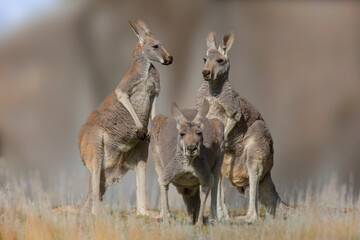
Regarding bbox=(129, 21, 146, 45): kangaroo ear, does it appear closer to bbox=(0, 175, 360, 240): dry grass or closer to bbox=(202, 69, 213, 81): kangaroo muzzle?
bbox=(202, 69, 213, 81): kangaroo muzzle

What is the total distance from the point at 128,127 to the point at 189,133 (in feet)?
9.96

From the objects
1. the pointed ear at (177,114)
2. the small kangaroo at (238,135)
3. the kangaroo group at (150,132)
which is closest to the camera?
the pointed ear at (177,114)

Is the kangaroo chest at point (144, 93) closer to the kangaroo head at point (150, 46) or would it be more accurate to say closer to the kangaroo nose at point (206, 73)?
the kangaroo head at point (150, 46)

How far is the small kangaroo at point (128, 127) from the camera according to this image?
11891 mm

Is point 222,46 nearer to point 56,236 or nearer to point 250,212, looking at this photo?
point 250,212

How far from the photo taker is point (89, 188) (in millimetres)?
12086

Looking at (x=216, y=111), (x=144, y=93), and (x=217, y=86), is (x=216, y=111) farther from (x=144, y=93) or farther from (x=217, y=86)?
(x=144, y=93)

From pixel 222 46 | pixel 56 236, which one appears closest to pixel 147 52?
pixel 222 46

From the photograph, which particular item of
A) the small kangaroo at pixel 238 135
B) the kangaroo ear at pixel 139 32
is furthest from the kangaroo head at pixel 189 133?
the kangaroo ear at pixel 139 32

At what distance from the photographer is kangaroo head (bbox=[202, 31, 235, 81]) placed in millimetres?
11312

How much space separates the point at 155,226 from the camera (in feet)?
30.4

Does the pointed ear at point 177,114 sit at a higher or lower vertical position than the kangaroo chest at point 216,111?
lower

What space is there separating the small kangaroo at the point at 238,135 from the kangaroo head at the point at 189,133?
195 centimetres

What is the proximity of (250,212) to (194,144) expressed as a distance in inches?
108
